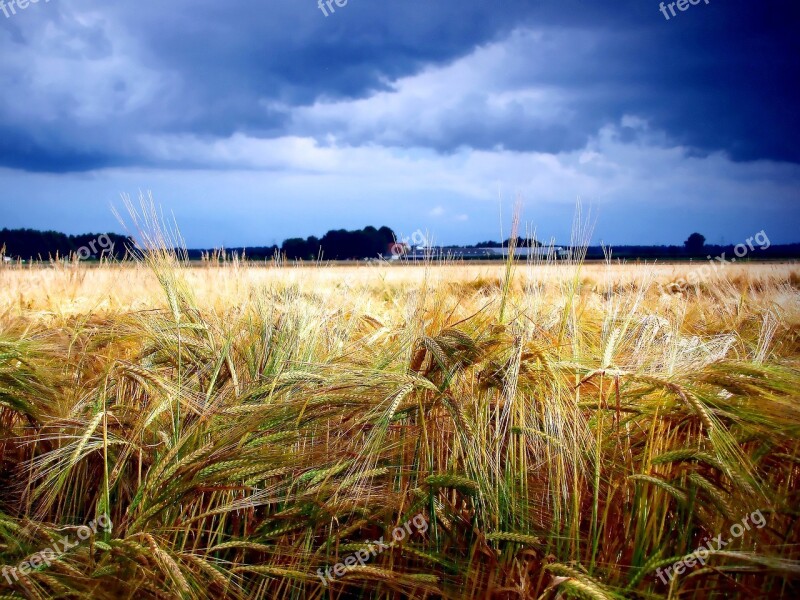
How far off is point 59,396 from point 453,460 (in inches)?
80.9

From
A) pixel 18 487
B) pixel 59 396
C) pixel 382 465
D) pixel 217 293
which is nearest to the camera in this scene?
pixel 382 465

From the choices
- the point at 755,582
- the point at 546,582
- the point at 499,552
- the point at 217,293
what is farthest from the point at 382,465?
the point at 217,293

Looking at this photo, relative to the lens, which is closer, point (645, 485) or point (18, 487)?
point (645, 485)

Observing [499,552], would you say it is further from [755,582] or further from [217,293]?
[217,293]

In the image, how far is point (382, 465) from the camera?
235cm

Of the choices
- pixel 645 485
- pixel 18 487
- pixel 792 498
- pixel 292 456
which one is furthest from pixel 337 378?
pixel 792 498

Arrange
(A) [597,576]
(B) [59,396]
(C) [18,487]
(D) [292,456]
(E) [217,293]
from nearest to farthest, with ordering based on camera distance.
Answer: (A) [597,576], (D) [292,456], (C) [18,487], (B) [59,396], (E) [217,293]

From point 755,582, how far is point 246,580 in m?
1.71

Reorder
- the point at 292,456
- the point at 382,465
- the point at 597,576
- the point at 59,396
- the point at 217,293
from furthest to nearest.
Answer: the point at 217,293
the point at 59,396
the point at 382,465
the point at 292,456
the point at 597,576

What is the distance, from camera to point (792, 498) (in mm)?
2105

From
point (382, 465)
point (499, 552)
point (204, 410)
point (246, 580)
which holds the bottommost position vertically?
point (246, 580)

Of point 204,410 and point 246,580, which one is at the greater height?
point 204,410

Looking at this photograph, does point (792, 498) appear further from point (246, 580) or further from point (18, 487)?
point (18, 487)

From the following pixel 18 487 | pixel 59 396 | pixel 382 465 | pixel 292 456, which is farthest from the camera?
pixel 59 396
